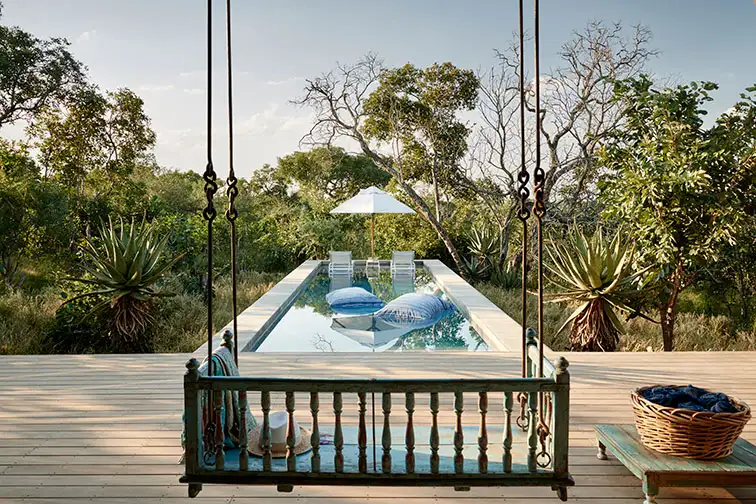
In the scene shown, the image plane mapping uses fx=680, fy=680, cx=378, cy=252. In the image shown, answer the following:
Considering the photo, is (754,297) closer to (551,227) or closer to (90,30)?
(551,227)

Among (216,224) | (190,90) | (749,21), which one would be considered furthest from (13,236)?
(749,21)

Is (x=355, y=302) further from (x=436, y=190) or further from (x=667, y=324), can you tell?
(x=436, y=190)

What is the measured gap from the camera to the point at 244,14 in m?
16.7

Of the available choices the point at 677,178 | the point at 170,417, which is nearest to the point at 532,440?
the point at 170,417

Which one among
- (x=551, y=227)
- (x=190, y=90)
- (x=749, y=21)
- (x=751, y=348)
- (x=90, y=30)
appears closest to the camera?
(x=751, y=348)

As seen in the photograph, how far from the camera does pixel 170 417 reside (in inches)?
168

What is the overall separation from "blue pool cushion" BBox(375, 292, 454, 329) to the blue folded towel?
218 inches

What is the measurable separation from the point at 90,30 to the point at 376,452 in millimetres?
16663

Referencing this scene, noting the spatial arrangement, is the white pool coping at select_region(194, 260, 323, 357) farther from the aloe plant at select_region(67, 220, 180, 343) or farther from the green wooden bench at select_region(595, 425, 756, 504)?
the green wooden bench at select_region(595, 425, 756, 504)

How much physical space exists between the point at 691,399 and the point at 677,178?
3579 millimetres

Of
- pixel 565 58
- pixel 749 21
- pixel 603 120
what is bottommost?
pixel 603 120

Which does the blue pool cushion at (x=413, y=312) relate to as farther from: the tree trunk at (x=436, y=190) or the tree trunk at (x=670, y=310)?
the tree trunk at (x=436, y=190)

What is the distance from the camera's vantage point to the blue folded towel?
3.05 meters

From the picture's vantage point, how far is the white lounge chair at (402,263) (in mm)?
13664
